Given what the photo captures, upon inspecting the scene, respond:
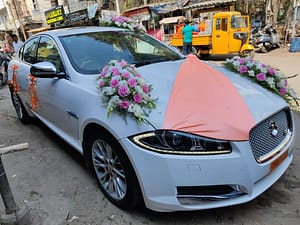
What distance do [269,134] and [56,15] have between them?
24.8 m

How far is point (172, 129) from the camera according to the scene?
6.01 feet

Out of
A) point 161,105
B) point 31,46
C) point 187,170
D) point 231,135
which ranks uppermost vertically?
point 31,46

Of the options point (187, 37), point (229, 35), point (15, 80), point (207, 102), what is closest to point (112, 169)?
point (207, 102)

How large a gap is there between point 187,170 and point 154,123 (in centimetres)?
38

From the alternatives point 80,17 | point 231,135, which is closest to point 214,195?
point 231,135

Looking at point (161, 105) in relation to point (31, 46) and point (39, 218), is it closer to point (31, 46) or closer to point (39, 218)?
point (39, 218)

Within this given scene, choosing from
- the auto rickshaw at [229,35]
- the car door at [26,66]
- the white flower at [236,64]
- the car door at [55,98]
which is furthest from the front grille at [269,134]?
the auto rickshaw at [229,35]

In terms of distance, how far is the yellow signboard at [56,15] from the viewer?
22909mm

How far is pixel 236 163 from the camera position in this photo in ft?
→ 5.90

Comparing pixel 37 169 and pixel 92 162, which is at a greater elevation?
pixel 92 162

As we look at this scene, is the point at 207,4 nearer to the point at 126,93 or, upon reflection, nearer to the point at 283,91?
the point at 283,91

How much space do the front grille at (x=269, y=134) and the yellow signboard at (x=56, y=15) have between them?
924 inches

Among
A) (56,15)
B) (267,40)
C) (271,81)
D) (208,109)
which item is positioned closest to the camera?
(208,109)

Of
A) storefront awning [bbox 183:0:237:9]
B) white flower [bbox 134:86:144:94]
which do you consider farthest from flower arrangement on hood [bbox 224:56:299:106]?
storefront awning [bbox 183:0:237:9]
